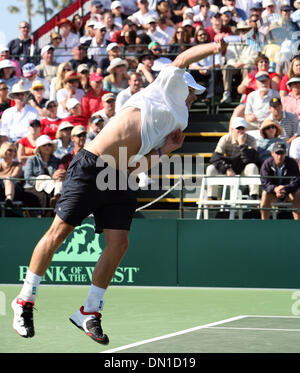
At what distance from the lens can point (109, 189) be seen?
699 cm

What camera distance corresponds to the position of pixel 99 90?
15.9 metres

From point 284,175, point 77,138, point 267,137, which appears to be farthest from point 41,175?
point 284,175

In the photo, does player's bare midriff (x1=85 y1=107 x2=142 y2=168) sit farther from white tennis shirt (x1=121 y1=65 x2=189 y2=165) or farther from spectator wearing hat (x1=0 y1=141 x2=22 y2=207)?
spectator wearing hat (x1=0 y1=141 x2=22 y2=207)

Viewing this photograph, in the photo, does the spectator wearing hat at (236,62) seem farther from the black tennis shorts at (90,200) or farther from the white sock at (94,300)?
the white sock at (94,300)

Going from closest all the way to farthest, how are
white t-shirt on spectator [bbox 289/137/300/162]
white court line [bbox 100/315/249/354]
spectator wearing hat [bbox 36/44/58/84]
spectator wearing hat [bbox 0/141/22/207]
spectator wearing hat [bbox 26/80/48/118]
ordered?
white court line [bbox 100/315/249/354] < white t-shirt on spectator [bbox 289/137/300/162] < spectator wearing hat [bbox 0/141/22/207] < spectator wearing hat [bbox 26/80/48/118] < spectator wearing hat [bbox 36/44/58/84]

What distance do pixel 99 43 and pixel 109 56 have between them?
1.14 m

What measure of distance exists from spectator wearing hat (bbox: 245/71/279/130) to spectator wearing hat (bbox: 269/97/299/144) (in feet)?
1.66

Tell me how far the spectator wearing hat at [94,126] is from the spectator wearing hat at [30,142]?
97 cm

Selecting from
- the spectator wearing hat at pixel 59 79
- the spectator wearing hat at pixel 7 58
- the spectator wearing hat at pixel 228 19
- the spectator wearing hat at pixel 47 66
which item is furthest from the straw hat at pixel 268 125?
the spectator wearing hat at pixel 7 58

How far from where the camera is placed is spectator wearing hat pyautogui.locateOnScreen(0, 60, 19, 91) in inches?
695

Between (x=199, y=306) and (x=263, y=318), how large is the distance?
1311mm

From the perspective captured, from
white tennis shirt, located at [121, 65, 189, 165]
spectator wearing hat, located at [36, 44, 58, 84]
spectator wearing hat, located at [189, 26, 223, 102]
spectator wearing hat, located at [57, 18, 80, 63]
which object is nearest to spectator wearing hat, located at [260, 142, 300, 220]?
spectator wearing hat, located at [189, 26, 223, 102]

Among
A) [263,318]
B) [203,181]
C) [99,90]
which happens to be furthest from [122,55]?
[263,318]
